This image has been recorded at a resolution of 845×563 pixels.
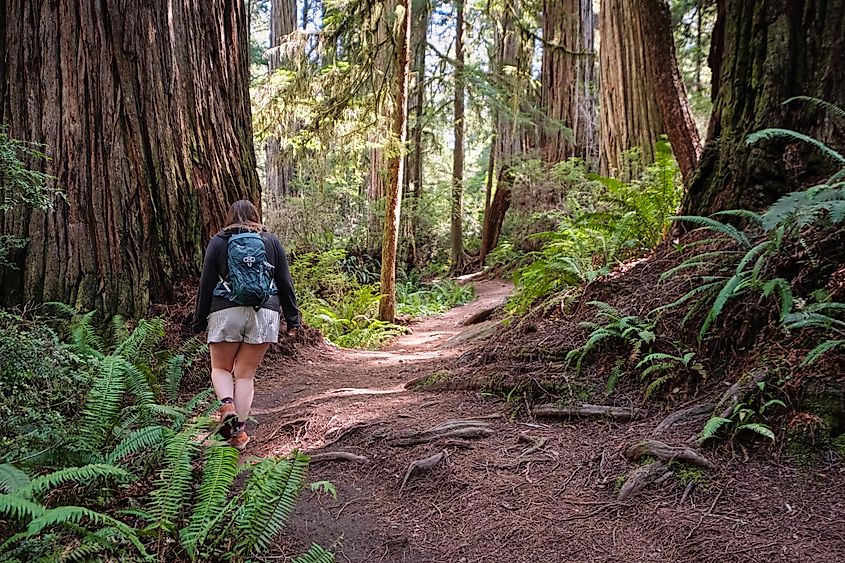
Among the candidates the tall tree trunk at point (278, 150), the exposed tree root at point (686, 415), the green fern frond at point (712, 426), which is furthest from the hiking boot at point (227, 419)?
the tall tree trunk at point (278, 150)

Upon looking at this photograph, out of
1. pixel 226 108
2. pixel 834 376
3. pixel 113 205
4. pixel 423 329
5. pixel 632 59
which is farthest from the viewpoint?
pixel 423 329

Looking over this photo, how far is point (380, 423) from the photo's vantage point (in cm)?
389

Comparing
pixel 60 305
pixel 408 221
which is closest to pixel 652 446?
pixel 60 305

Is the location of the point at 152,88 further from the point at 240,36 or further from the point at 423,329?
the point at 423,329

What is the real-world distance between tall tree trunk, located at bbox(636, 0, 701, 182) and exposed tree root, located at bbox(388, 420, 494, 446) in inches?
156

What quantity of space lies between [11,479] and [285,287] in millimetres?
2210

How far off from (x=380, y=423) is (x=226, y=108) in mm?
4008

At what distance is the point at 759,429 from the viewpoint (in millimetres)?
2672

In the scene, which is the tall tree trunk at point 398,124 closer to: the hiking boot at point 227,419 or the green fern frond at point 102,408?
the hiking boot at point 227,419

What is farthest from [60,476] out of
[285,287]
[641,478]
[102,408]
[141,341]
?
[641,478]

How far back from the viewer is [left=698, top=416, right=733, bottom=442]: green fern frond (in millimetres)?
2785

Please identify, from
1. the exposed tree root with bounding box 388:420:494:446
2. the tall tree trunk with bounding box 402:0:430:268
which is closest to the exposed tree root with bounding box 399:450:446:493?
the exposed tree root with bounding box 388:420:494:446

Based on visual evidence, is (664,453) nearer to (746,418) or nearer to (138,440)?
(746,418)

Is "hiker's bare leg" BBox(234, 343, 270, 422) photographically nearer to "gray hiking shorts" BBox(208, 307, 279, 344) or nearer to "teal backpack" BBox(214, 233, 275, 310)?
Result: "gray hiking shorts" BBox(208, 307, 279, 344)
